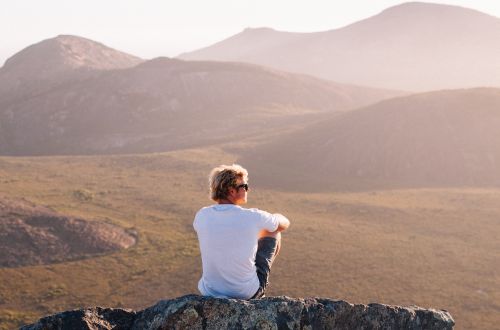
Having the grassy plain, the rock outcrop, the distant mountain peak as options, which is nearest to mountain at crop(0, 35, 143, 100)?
the distant mountain peak

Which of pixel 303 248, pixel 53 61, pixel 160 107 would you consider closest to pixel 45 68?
pixel 53 61

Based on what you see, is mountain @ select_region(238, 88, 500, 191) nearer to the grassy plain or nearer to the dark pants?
the grassy plain

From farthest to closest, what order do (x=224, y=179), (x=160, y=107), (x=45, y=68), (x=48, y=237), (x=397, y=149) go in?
(x=45, y=68) → (x=160, y=107) → (x=397, y=149) → (x=48, y=237) → (x=224, y=179)

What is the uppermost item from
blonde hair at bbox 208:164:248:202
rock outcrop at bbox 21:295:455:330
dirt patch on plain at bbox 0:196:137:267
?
blonde hair at bbox 208:164:248:202

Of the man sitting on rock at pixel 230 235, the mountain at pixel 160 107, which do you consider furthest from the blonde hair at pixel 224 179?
the mountain at pixel 160 107

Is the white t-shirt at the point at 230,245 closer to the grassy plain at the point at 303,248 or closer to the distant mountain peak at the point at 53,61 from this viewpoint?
the grassy plain at the point at 303,248

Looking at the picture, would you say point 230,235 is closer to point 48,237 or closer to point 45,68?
point 48,237

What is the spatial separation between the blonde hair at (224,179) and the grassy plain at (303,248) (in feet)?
100

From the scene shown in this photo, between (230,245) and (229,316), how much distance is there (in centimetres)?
110

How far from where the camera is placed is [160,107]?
153 metres

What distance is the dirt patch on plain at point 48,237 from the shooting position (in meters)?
45.3

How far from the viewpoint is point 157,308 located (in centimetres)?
874

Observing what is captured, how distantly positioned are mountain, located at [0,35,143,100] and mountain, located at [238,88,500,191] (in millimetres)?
89467

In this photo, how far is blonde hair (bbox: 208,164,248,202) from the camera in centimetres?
890
